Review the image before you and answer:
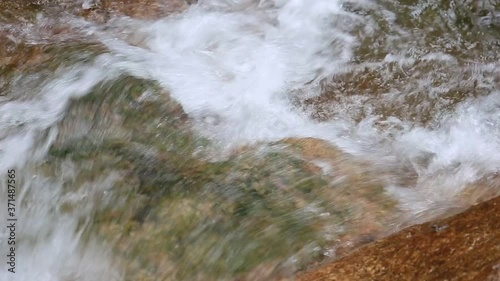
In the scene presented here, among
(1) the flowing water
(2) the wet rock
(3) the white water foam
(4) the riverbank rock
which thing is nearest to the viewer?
(4) the riverbank rock

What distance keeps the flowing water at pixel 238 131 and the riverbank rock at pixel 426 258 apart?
10 centimetres

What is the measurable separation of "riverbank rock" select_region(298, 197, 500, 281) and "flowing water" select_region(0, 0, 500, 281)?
3.8 inches

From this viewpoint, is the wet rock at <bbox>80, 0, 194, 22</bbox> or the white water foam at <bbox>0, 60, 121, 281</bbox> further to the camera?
the wet rock at <bbox>80, 0, 194, 22</bbox>

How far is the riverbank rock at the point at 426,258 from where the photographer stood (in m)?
3.04

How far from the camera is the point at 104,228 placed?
3.35 metres

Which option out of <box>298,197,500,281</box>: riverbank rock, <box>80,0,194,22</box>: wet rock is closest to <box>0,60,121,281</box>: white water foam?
<box>80,0,194,22</box>: wet rock

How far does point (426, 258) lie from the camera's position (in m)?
3.05

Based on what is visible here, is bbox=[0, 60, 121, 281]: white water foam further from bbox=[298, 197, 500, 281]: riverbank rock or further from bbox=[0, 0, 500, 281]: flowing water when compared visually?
bbox=[298, 197, 500, 281]: riverbank rock

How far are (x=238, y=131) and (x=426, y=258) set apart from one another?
1.38 metres

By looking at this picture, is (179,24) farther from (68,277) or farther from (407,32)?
(68,277)

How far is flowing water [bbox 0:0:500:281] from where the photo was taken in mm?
3223

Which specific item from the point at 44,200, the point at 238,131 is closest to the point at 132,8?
the point at 238,131

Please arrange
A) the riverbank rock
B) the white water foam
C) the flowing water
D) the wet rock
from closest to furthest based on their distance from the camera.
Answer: the riverbank rock, the flowing water, the white water foam, the wet rock

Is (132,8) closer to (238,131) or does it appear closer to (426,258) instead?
(238,131)
